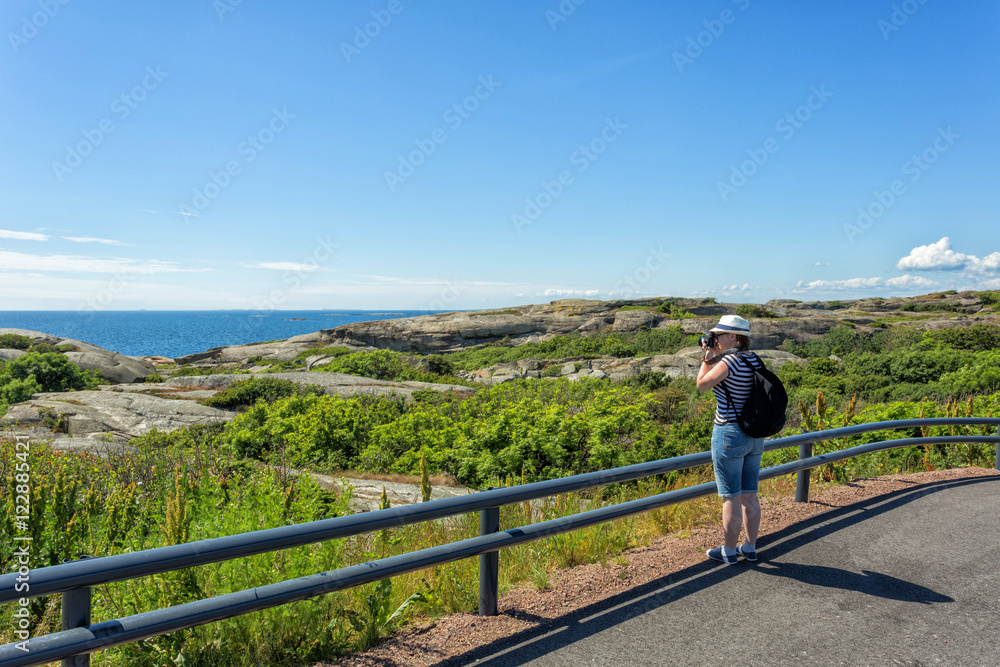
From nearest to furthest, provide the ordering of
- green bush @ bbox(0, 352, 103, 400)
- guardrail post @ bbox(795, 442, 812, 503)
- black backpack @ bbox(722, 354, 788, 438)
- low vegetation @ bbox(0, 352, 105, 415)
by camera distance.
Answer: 1. black backpack @ bbox(722, 354, 788, 438)
2. guardrail post @ bbox(795, 442, 812, 503)
3. low vegetation @ bbox(0, 352, 105, 415)
4. green bush @ bbox(0, 352, 103, 400)

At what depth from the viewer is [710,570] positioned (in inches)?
188

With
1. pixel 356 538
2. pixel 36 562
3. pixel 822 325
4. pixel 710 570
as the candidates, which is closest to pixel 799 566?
pixel 710 570

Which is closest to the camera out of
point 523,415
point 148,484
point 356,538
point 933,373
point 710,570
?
point 710,570

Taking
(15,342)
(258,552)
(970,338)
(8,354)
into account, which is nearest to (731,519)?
(258,552)

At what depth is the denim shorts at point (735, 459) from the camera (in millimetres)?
4598

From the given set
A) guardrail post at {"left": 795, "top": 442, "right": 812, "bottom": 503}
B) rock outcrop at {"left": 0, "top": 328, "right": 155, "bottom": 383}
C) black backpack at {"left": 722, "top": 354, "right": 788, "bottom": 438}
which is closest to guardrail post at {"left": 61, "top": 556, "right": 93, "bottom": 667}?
black backpack at {"left": 722, "top": 354, "right": 788, "bottom": 438}

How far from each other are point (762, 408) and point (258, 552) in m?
3.59

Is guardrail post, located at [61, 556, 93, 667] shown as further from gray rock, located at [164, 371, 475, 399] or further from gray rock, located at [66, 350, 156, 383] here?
gray rock, located at [66, 350, 156, 383]

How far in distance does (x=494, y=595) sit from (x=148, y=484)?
501 cm

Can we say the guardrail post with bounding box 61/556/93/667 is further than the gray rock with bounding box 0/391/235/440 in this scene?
No

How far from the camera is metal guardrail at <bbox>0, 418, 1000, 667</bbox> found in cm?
240

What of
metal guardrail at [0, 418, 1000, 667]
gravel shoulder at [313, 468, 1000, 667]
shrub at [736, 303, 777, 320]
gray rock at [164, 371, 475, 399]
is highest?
shrub at [736, 303, 777, 320]

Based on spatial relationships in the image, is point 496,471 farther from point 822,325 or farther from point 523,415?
point 822,325

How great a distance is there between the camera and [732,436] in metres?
4.60
